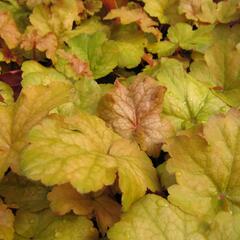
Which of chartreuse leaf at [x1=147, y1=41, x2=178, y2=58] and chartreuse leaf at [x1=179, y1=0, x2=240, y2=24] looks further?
chartreuse leaf at [x1=179, y1=0, x2=240, y2=24]

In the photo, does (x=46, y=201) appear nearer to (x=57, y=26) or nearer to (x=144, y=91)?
(x=144, y=91)

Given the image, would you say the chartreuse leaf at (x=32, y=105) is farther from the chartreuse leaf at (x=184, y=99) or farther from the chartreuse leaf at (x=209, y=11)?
the chartreuse leaf at (x=209, y=11)

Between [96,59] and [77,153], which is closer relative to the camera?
[77,153]

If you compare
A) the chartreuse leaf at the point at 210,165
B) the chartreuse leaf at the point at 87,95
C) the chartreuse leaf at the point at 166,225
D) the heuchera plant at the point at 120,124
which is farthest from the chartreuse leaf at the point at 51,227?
the chartreuse leaf at the point at 87,95

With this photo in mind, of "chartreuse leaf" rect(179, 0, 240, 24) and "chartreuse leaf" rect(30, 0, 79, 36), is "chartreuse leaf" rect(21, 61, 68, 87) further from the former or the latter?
"chartreuse leaf" rect(179, 0, 240, 24)

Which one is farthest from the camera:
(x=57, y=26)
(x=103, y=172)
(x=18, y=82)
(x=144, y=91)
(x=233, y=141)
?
(x=57, y=26)

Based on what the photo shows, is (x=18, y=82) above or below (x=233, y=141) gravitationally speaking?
below

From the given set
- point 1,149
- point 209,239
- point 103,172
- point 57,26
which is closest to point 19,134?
point 1,149

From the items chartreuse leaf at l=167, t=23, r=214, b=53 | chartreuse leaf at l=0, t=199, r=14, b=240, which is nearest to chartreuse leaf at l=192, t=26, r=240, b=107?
chartreuse leaf at l=167, t=23, r=214, b=53
